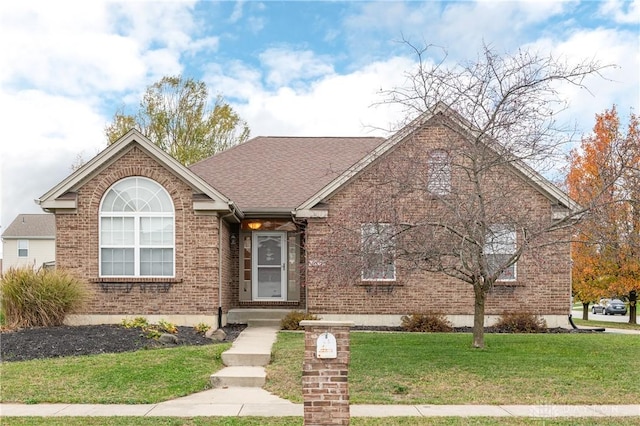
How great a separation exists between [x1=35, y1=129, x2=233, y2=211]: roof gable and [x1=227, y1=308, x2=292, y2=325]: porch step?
3.55 metres

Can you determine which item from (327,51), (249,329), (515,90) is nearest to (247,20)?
(327,51)

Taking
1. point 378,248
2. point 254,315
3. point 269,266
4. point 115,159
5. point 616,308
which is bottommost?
point 616,308

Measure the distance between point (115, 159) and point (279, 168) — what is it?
18.9 ft

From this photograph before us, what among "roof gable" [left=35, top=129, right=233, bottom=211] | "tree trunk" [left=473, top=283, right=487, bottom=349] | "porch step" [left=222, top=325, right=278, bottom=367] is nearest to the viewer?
"porch step" [left=222, top=325, right=278, bottom=367]

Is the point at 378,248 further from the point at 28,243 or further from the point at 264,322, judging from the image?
the point at 28,243

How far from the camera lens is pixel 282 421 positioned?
23.5ft

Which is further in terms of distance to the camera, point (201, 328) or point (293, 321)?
point (293, 321)

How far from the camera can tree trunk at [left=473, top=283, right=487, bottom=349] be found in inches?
439

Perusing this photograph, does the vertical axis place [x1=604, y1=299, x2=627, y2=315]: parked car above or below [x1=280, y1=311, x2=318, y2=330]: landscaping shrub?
below

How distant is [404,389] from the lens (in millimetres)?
8695

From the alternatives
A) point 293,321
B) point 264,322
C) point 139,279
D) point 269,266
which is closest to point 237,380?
point 293,321

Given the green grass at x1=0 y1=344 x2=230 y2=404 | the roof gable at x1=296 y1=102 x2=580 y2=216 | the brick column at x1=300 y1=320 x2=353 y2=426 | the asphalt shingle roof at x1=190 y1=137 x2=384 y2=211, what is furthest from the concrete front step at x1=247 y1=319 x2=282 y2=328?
the brick column at x1=300 y1=320 x2=353 y2=426

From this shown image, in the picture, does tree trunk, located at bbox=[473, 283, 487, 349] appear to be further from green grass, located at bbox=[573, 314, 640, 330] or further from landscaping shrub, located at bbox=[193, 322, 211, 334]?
green grass, located at bbox=[573, 314, 640, 330]

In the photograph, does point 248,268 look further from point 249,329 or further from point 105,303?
point 105,303
